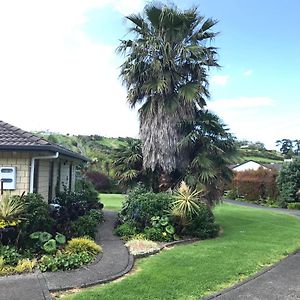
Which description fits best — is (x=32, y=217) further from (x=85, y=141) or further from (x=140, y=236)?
(x=85, y=141)

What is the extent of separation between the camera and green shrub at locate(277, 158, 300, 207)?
98.4 feet

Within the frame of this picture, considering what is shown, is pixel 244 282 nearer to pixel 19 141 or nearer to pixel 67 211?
pixel 67 211

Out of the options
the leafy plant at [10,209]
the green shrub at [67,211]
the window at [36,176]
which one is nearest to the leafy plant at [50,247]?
the leafy plant at [10,209]

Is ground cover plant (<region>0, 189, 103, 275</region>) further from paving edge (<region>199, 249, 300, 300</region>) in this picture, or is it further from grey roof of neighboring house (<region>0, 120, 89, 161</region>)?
paving edge (<region>199, 249, 300, 300</region>)

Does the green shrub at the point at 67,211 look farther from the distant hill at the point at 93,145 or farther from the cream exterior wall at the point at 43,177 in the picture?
the distant hill at the point at 93,145

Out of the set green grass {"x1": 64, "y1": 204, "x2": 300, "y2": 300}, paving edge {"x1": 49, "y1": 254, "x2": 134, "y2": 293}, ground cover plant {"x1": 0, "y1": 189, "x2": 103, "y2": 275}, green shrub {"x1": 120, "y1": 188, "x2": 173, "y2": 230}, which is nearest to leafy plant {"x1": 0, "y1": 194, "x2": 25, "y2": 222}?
ground cover plant {"x1": 0, "y1": 189, "x2": 103, "y2": 275}

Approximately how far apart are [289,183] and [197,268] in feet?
82.7

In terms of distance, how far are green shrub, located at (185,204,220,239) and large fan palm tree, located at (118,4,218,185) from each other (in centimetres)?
251

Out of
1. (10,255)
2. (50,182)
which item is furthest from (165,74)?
(10,255)

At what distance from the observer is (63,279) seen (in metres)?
6.75

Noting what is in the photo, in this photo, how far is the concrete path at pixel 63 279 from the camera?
597 cm

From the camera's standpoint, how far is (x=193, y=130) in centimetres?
1378

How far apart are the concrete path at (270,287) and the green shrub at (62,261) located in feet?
10.4

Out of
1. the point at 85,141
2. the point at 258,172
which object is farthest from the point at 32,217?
the point at 85,141
